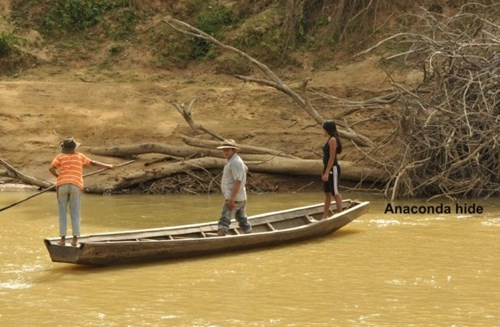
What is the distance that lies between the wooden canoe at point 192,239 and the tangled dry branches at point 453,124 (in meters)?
2.74

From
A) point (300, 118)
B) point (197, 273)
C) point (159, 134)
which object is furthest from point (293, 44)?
point (197, 273)

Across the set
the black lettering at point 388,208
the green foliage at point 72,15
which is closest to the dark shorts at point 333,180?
the black lettering at point 388,208

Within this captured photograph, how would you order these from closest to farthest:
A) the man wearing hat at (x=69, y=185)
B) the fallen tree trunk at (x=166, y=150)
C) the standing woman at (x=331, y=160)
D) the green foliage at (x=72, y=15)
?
the man wearing hat at (x=69, y=185) < the standing woman at (x=331, y=160) < the fallen tree trunk at (x=166, y=150) < the green foliage at (x=72, y=15)

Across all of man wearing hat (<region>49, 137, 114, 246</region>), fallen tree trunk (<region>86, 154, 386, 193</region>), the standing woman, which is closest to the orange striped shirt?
man wearing hat (<region>49, 137, 114, 246</region>)

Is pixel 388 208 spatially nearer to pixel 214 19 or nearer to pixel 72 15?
pixel 214 19

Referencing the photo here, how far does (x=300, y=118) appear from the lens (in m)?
20.1

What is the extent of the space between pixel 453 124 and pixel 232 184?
17.1 feet

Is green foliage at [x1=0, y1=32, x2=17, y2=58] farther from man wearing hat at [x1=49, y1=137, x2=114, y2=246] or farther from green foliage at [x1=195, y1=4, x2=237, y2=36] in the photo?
man wearing hat at [x1=49, y1=137, x2=114, y2=246]

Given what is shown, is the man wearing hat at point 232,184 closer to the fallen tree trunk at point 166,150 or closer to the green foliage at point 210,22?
the fallen tree trunk at point 166,150

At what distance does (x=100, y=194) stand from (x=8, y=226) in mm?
3650

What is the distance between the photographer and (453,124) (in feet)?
48.5

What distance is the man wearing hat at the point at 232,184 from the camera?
35.1ft

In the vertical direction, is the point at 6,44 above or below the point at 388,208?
above

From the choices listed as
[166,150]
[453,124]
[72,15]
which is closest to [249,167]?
[166,150]
